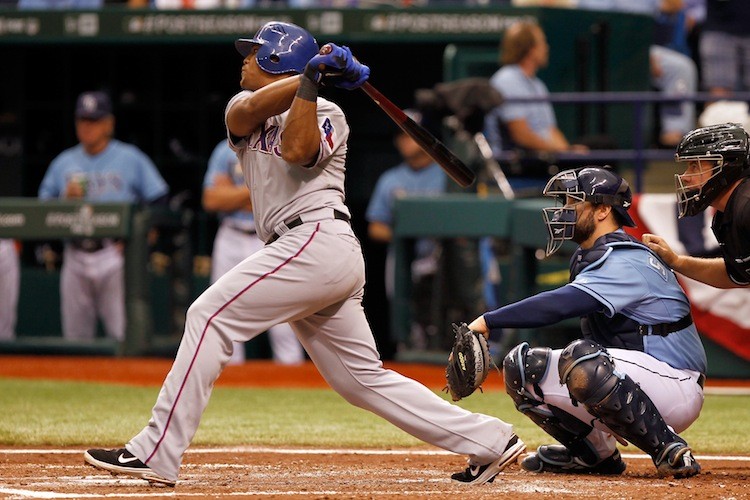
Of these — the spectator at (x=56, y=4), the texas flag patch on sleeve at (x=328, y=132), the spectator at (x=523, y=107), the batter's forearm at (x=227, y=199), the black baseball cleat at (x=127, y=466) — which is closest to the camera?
the black baseball cleat at (x=127, y=466)

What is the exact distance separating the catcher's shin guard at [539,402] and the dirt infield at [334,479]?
15 centimetres

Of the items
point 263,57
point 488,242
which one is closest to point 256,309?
point 263,57

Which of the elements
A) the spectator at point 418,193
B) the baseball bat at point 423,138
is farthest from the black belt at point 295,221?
the spectator at point 418,193

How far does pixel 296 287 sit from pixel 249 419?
2658 millimetres

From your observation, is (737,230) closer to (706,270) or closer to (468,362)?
(706,270)

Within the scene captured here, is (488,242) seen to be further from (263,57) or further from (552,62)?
(263,57)

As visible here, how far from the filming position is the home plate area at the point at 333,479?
4.30m

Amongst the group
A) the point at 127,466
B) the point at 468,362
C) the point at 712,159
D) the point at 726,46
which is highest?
the point at 726,46

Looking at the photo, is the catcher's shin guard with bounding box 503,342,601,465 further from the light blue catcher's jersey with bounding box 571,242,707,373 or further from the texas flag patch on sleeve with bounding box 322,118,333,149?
the texas flag patch on sleeve with bounding box 322,118,333,149

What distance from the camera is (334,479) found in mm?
4785

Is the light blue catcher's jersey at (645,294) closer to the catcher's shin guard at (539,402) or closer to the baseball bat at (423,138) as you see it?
the catcher's shin guard at (539,402)

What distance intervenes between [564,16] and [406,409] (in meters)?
6.30

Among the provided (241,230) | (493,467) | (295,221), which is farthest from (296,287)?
(241,230)

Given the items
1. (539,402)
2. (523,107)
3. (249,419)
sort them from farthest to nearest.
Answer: (523,107)
(249,419)
(539,402)
